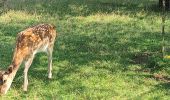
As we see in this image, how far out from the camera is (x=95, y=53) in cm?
1647

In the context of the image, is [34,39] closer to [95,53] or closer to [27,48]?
[27,48]

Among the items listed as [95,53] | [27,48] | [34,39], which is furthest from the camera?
[95,53]

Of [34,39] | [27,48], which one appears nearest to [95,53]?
[34,39]

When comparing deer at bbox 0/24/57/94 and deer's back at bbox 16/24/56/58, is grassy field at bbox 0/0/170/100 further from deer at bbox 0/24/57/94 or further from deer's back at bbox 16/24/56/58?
deer's back at bbox 16/24/56/58

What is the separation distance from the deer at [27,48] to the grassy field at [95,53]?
76cm

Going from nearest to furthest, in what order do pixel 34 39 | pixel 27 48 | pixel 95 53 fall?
pixel 27 48 → pixel 34 39 → pixel 95 53

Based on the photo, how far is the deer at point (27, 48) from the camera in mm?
10906

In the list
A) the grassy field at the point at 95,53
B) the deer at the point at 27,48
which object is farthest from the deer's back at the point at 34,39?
the grassy field at the point at 95,53

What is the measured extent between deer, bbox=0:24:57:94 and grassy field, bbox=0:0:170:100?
756mm

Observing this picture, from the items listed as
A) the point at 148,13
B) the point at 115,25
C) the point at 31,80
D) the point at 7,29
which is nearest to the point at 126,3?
the point at 148,13

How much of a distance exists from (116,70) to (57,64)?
2.14m

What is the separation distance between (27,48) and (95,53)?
16.7ft

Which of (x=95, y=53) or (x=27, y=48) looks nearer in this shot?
(x=27, y=48)

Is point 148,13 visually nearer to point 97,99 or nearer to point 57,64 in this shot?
point 57,64
